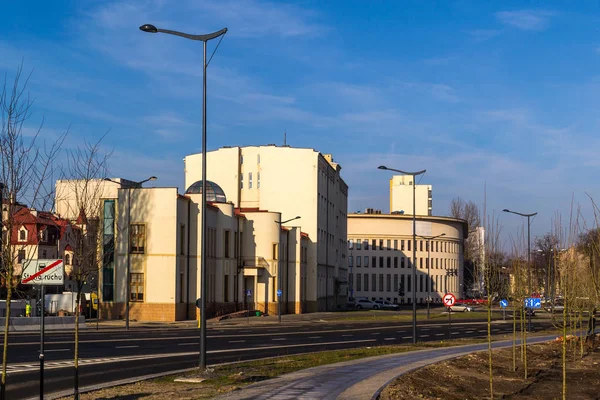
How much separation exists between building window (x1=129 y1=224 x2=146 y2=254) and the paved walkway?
35.5m

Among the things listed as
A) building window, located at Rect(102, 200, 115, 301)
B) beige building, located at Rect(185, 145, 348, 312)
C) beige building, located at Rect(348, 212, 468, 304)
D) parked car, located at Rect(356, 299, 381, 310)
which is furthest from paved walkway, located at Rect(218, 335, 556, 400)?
beige building, located at Rect(348, 212, 468, 304)

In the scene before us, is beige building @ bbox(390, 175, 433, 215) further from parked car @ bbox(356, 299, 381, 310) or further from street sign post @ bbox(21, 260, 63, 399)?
street sign post @ bbox(21, 260, 63, 399)

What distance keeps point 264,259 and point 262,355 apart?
46166 millimetres

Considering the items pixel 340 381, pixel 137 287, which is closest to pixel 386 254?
pixel 137 287

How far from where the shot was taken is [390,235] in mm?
135875

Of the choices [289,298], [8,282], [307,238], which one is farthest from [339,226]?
[8,282]

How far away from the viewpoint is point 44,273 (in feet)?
44.2

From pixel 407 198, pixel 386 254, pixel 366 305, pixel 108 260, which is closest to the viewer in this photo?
pixel 108 260

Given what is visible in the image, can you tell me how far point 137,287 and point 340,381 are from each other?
4312 cm

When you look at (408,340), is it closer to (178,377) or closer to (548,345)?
(548,345)

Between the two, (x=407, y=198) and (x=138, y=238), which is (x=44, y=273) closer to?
(x=138, y=238)

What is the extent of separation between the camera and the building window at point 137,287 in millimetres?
60031

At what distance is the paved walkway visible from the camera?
1633cm

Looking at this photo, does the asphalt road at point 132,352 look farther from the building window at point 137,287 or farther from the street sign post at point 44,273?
the building window at point 137,287
